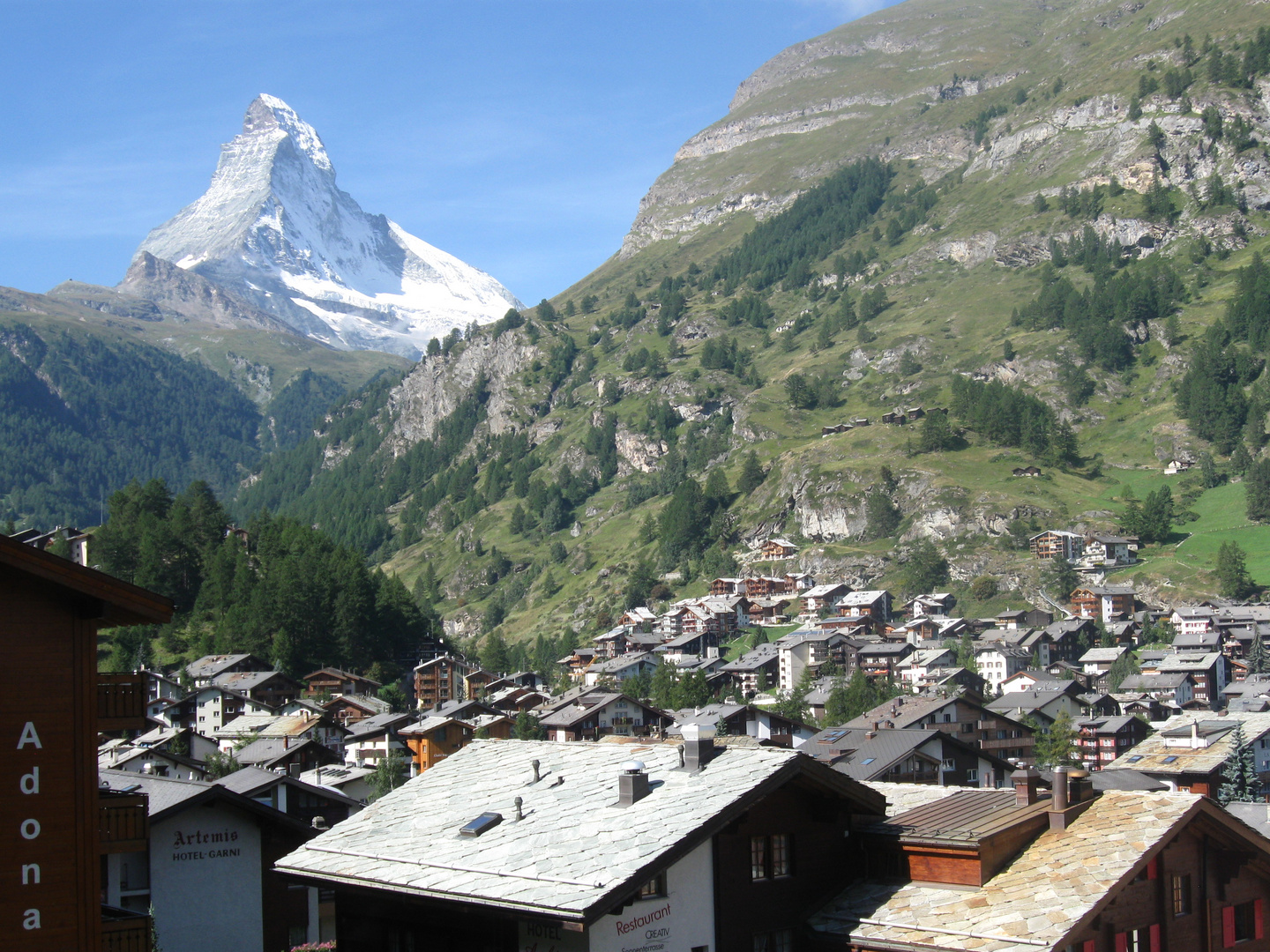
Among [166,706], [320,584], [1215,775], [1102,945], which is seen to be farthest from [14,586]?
[320,584]

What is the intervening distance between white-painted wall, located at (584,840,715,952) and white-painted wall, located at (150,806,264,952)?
1997 cm

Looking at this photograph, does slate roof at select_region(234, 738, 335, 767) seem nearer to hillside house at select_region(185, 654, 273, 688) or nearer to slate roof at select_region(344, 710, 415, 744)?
slate roof at select_region(344, 710, 415, 744)

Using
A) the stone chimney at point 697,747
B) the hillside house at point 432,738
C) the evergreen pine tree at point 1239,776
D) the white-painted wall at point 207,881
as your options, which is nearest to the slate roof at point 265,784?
the white-painted wall at point 207,881

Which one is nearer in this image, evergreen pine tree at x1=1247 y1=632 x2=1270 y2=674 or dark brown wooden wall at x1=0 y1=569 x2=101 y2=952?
dark brown wooden wall at x1=0 y1=569 x2=101 y2=952

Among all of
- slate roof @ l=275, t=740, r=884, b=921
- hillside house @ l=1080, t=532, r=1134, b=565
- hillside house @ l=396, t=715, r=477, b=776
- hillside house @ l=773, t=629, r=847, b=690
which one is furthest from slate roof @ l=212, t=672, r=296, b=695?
hillside house @ l=1080, t=532, r=1134, b=565

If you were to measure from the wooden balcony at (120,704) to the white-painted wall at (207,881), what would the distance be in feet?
57.7

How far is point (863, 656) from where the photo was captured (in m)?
166

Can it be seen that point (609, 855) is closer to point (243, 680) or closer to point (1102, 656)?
point (243, 680)

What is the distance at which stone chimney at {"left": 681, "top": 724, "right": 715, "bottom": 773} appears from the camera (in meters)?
23.2

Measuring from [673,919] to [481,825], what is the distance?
4.15 metres

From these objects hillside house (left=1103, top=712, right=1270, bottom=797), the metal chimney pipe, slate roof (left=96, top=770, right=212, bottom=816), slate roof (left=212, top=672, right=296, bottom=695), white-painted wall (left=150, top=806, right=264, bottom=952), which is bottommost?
hillside house (left=1103, top=712, right=1270, bottom=797)

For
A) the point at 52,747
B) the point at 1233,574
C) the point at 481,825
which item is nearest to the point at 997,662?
the point at 1233,574

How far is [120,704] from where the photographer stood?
19.2 meters

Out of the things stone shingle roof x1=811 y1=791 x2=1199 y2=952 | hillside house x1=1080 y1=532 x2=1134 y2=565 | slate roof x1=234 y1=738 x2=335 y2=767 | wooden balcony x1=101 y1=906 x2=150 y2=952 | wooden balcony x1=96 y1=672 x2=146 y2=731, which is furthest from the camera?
hillside house x1=1080 y1=532 x2=1134 y2=565
